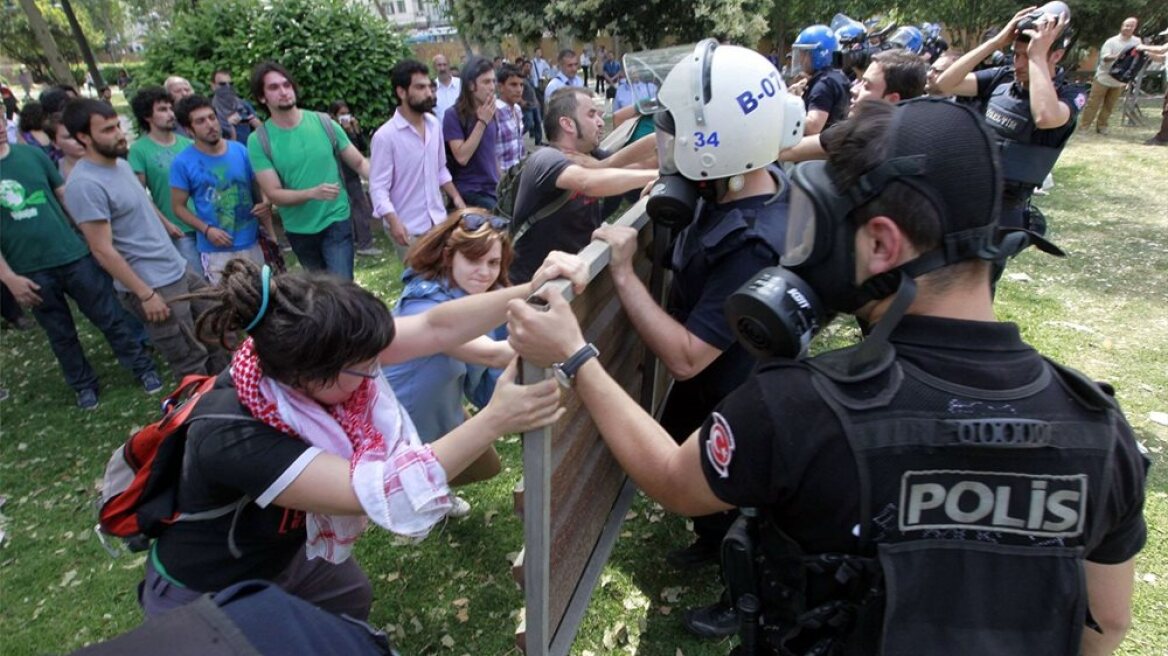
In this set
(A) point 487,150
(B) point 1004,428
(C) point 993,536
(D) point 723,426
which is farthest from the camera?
(A) point 487,150

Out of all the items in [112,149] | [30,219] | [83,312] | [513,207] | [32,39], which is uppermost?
[32,39]

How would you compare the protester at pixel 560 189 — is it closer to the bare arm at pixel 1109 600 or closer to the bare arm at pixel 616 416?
the bare arm at pixel 616 416

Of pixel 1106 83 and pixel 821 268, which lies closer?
pixel 821 268

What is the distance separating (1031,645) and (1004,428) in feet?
1.75

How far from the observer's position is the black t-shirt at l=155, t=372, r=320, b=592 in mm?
1828

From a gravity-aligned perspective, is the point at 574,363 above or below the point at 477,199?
above

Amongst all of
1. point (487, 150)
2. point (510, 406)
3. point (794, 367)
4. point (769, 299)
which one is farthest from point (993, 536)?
point (487, 150)

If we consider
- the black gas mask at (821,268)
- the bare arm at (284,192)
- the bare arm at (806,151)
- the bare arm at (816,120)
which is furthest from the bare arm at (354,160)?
the black gas mask at (821,268)

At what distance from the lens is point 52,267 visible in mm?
5180

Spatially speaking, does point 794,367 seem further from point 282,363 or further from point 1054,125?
point 1054,125

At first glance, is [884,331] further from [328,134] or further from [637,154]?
[328,134]

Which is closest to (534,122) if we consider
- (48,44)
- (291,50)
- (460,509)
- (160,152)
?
(291,50)

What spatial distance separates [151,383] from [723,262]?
542cm

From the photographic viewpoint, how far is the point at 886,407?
4.24 feet
